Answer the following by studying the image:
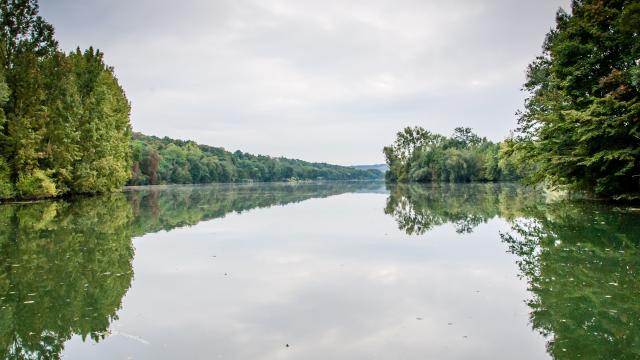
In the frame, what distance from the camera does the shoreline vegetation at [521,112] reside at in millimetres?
21281

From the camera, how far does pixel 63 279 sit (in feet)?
31.2

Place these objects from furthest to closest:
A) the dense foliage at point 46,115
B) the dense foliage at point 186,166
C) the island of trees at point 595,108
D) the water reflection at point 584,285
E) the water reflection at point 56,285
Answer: the dense foliage at point 186,166, the dense foliage at point 46,115, the island of trees at point 595,108, the water reflection at point 56,285, the water reflection at point 584,285

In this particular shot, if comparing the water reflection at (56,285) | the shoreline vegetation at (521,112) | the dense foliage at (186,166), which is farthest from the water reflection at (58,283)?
the dense foliage at (186,166)

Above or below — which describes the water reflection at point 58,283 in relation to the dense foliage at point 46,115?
below

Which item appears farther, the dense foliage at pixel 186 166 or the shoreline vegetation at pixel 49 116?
the dense foliage at pixel 186 166

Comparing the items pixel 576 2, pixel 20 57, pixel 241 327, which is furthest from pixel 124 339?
pixel 20 57

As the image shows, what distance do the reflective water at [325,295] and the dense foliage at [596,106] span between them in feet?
19.6

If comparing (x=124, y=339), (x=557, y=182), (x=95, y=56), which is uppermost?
(x=95, y=56)

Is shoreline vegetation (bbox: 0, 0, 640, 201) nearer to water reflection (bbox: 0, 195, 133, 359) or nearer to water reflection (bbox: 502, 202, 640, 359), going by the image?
water reflection (bbox: 502, 202, 640, 359)

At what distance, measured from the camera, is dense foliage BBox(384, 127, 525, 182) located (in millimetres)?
96162

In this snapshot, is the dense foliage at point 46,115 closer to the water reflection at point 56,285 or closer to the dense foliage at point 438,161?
the water reflection at point 56,285

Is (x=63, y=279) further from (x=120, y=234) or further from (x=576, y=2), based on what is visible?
(x=576, y=2)

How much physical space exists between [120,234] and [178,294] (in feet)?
31.1

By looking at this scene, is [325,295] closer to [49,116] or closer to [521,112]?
[49,116]
